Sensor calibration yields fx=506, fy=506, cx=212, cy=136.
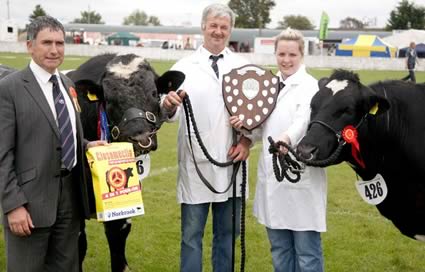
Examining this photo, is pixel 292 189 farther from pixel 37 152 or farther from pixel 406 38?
pixel 406 38

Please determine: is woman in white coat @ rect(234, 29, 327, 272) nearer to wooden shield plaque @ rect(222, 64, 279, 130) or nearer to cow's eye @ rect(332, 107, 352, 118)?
wooden shield plaque @ rect(222, 64, 279, 130)

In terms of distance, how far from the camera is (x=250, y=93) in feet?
14.1

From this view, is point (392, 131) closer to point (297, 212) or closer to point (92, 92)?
point (297, 212)

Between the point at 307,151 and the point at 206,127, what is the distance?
40.6 inches

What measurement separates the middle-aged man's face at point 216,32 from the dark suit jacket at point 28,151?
5.27 ft

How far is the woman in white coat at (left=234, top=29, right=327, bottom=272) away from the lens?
4070 millimetres

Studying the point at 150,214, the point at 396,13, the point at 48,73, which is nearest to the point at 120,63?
the point at 48,73

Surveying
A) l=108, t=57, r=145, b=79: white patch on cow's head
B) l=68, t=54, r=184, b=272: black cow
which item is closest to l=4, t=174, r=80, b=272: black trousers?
l=68, t=54, r=184, b=272: black cow

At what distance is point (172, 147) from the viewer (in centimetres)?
1191

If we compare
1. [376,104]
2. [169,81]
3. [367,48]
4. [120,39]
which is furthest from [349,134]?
[120,39]

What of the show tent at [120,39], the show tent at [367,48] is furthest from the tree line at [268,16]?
the show tent at [367,48]

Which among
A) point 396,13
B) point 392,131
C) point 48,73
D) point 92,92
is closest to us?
point 48,73

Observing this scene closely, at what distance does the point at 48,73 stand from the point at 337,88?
2216 millimetres

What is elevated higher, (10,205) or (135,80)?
(135,80)
